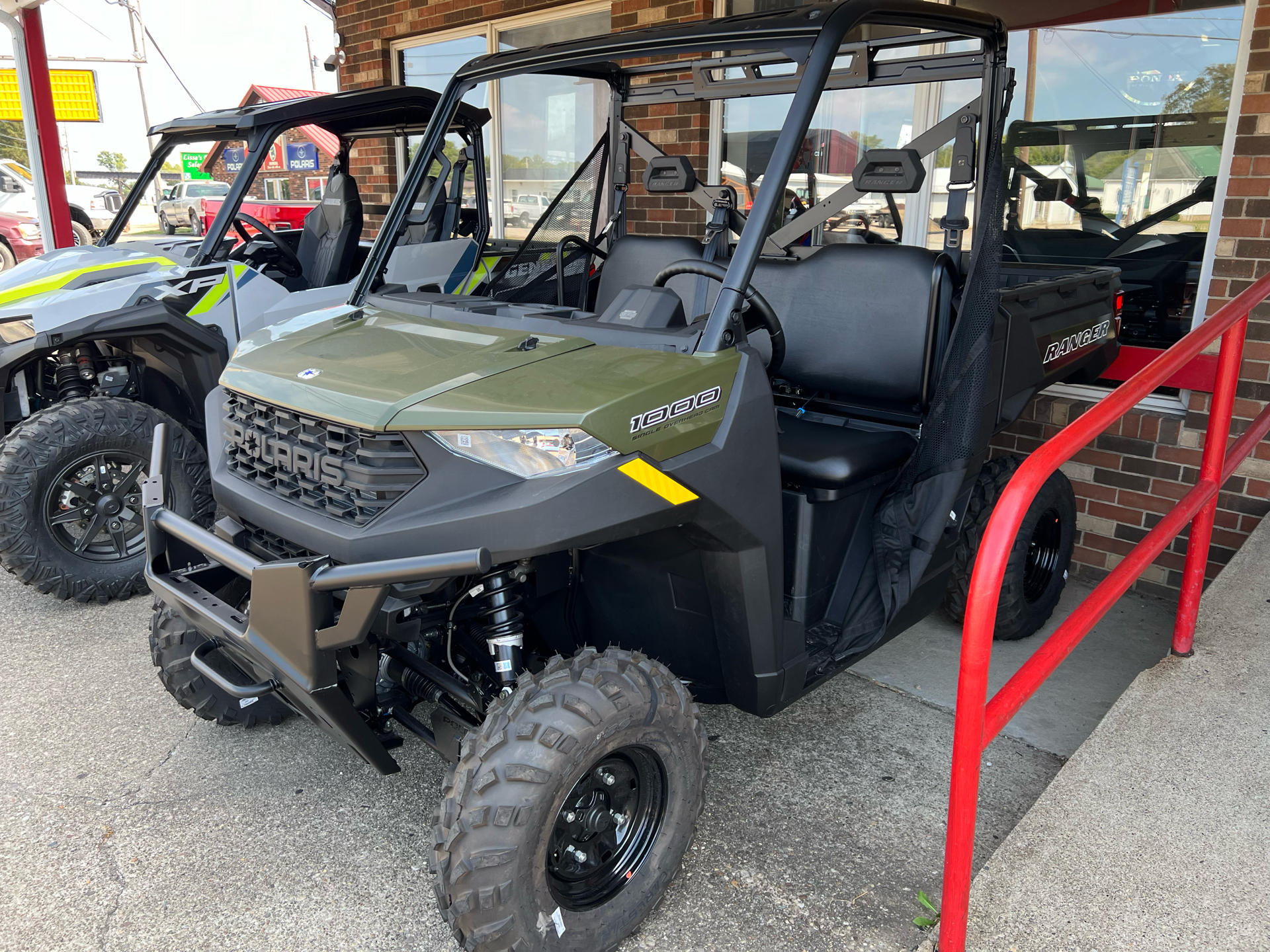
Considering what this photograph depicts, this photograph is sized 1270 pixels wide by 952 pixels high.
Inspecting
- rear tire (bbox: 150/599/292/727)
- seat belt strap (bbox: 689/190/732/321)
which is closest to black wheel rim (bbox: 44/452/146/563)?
rear tire (bbox: 150/599/292/727)

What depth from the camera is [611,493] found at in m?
1.87

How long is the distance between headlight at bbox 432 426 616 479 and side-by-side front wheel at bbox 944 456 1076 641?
1746 mm

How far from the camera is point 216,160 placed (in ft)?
16.3

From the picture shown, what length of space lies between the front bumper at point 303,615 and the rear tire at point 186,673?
499 millimetres

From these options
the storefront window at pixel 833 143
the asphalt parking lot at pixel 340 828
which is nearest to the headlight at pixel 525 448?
the asphalt parking lot at pixel 340 828

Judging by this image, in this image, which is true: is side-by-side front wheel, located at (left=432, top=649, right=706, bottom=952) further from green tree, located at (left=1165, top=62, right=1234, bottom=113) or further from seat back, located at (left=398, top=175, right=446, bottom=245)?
green tree, located at (left=1165, top=62, right=1234, bottom=113)

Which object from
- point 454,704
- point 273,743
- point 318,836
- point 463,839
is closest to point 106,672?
point 273,743

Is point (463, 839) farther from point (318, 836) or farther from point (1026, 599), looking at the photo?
point (1026, 599)

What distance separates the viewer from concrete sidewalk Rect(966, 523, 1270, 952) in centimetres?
184

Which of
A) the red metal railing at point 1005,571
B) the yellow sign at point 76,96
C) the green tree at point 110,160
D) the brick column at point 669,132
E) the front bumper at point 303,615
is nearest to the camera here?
the red metal railing at point 1005,571

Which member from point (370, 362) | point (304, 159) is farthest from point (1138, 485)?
point (304, 159)

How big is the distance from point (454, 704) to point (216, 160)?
12.7ft

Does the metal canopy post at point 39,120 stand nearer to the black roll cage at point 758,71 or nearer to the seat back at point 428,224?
the seat back at point 428,224

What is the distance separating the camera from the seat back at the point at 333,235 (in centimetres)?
500
